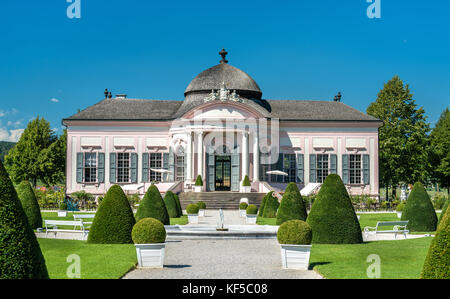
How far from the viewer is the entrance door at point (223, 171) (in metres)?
37.0

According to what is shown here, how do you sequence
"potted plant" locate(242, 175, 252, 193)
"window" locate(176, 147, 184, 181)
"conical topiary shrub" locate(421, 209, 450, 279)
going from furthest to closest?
"window" locate(176, 147, 184, 181) < "potted plant" locate(242, 175, 252, 193) < "conical topiary shrub" locate(421, 209, 450, 279)

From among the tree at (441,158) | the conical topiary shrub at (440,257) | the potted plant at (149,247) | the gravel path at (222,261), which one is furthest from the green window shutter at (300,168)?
the conical topiary shrub at (440,257)

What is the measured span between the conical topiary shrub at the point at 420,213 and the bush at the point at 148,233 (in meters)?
11.3

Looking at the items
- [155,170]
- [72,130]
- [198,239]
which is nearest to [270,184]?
[155,170]

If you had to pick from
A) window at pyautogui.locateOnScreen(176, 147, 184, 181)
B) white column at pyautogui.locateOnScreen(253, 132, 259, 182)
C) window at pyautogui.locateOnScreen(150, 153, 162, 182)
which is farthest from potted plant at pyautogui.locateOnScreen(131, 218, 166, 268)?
window at pyautogui.locateOnScreen(150, 153, 162, 182)

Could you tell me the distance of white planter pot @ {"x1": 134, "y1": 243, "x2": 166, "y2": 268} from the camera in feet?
35.6

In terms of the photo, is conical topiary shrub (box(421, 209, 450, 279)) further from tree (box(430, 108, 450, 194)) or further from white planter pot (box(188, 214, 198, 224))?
tree (box(430, 108, 450, 194))

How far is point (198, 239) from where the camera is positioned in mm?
16438

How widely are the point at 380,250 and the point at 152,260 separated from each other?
6124mm

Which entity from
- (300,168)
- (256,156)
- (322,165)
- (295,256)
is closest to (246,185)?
(256,156)

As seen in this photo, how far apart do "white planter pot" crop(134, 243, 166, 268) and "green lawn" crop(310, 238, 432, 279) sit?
3.27 metres

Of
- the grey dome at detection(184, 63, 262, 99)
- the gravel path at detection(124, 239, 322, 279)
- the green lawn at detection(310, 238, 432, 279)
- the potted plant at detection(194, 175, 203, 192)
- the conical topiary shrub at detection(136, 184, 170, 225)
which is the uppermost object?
the grey dome at detection(184, 63, 262, 99)

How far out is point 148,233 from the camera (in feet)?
35.7

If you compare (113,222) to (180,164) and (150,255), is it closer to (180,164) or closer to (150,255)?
(150,255)
